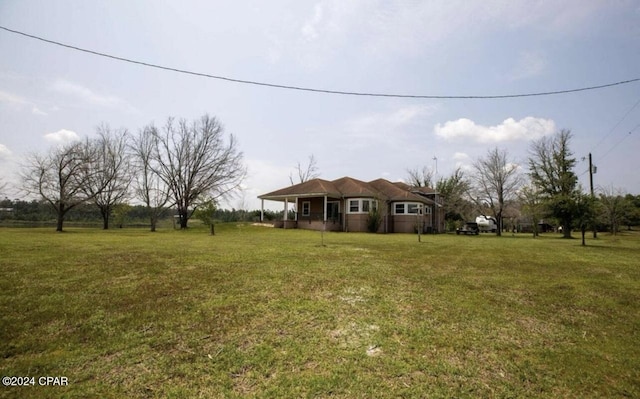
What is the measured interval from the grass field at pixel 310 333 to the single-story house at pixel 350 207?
21376 millimetres

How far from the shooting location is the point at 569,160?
3562 cm

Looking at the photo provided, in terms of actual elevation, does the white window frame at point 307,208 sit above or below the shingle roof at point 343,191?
below

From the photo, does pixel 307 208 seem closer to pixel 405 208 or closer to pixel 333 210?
pixel 333 210

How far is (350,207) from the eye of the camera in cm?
3008

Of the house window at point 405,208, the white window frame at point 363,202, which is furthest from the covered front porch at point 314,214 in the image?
the house window at point 405,208

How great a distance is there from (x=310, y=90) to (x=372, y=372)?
408 inches

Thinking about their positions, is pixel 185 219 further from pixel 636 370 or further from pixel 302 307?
pixel 636 370

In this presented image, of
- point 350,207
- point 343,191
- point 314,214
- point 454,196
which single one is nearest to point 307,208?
point 314,214

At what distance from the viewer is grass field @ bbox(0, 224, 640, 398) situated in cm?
317

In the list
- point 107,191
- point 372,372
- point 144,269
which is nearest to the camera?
point 372,372

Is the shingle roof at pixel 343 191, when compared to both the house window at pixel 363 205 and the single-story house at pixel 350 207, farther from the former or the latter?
the house window at pixel 363 205

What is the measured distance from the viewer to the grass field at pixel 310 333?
→ 317 centimetres


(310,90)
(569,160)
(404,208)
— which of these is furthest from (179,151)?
(569,160)

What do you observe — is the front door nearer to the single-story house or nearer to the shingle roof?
the single-story house
